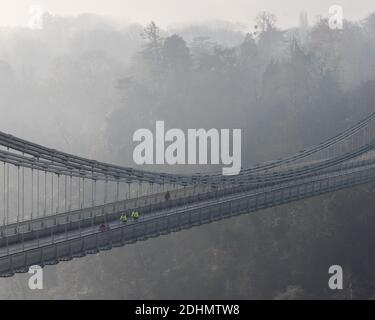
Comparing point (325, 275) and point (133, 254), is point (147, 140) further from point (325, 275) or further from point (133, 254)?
point (325, 275)

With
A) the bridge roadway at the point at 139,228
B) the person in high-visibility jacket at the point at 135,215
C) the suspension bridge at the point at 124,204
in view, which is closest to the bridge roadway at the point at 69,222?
the suspension bridge at the point at 124,204

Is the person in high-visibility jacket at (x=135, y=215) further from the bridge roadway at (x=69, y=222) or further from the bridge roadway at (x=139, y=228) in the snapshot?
the bridge roadway at (x=69, y=222)

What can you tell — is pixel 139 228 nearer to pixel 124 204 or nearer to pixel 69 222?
pixel 69 222

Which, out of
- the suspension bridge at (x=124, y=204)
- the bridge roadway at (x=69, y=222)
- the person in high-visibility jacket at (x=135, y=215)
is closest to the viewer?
the suspension bridge at (x=124, y=204)

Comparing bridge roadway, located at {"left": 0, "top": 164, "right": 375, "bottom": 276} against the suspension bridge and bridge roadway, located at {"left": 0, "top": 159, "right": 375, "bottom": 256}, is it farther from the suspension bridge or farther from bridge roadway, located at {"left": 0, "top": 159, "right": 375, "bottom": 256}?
bridge roadway, located at {"left": 0, "top": 159, "right": 375, "bottom": 256}

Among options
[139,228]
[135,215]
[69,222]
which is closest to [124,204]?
[135,215]

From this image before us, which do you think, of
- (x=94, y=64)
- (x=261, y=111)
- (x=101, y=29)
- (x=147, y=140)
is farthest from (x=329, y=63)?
(x=101, y=29)

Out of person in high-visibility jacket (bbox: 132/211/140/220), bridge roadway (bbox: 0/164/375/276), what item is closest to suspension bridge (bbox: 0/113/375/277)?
bridge roadway (bbox: 0/164/375/276)

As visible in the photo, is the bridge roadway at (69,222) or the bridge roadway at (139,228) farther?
the bridge roadway at (69,222)
